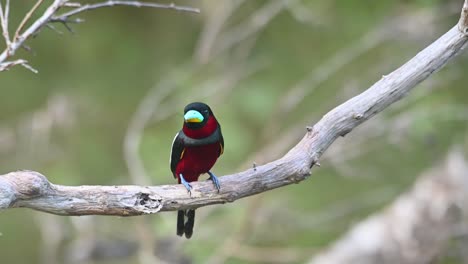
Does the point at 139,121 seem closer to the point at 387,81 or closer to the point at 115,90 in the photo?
the point at 115,90

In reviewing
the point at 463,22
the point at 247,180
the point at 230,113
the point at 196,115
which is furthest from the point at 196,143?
the point at 230,113

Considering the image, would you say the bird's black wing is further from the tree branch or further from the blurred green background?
the blurred green background

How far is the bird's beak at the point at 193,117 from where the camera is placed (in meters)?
3.13

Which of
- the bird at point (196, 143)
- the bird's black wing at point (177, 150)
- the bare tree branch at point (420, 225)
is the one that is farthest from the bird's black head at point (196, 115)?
the bare tree branch at point (420, 225)

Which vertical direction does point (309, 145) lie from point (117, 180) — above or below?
below

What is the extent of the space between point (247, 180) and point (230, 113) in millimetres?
3159

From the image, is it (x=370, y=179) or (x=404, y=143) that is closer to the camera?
(x=404, y=143)

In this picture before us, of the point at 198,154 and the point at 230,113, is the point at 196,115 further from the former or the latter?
the point at 230,113

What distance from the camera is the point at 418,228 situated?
5.39 m

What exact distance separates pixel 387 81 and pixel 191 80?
10.0ft

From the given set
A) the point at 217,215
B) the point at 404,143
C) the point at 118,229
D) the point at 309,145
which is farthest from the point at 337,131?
the point at 118,229

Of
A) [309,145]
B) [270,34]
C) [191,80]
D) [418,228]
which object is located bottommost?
[309,145]

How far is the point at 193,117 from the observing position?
313cm

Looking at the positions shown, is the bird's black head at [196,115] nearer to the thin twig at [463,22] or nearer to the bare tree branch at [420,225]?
the thin twig at [463,22]
